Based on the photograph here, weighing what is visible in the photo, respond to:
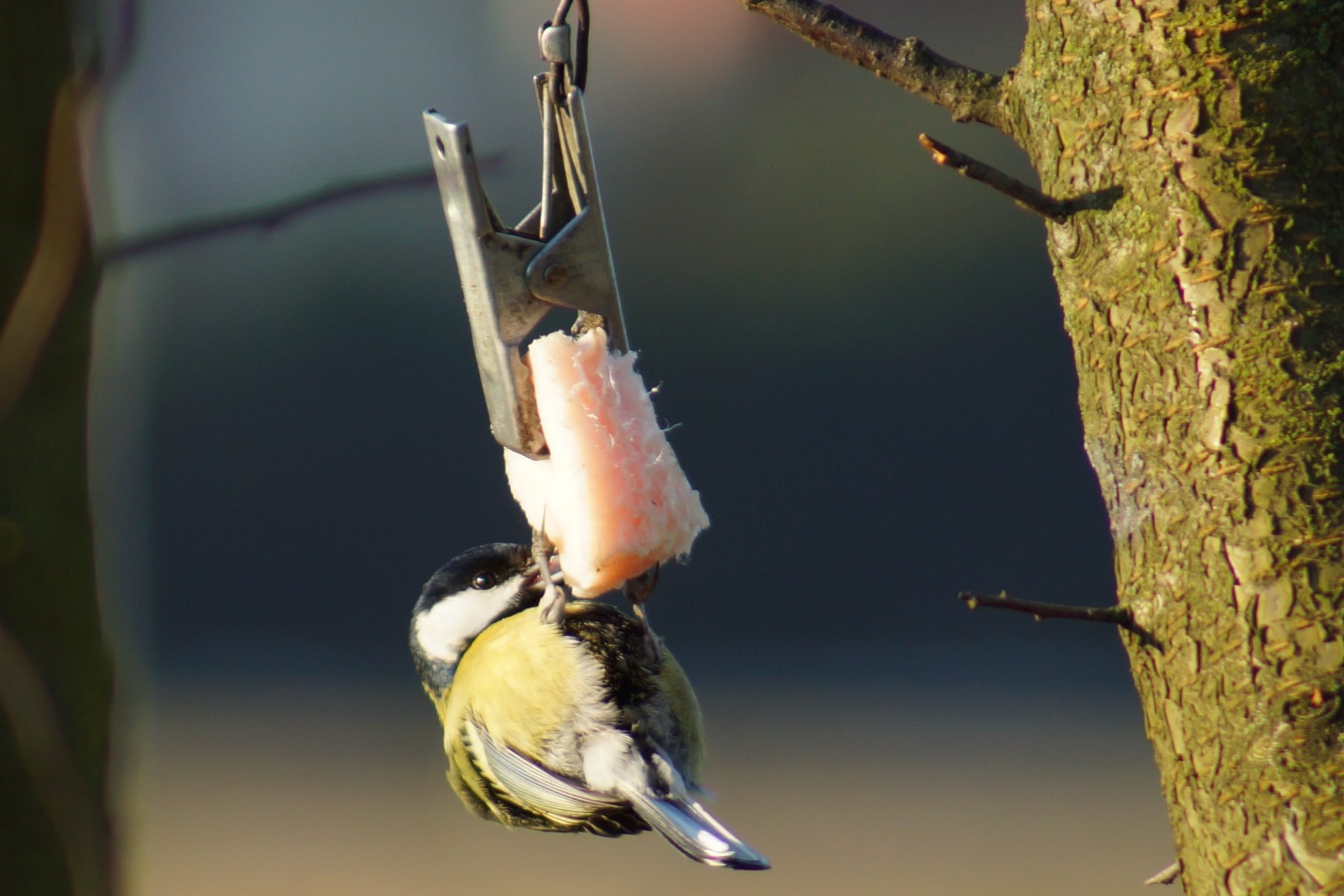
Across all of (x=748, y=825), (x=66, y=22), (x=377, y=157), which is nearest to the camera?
(x=66, y=22)

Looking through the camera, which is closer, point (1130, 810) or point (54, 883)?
point (54, 883)

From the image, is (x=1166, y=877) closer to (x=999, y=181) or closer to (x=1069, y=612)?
Result: (x=1069, y=612)

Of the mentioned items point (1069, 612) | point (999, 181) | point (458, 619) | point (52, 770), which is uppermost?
point (999, 181)

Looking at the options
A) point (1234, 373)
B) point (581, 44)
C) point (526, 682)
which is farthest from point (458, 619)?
point (1234, 373)

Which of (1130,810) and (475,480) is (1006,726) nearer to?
(1130,810)

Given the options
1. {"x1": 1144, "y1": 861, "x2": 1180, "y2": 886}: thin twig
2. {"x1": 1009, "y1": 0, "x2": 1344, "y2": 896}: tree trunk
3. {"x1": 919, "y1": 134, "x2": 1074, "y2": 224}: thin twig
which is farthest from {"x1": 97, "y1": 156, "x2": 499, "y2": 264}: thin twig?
{"x1": 1144, "y1": 861, "x2": 1180, "y2": 886}: thin twig

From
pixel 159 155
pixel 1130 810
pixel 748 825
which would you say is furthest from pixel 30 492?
pixel 159 155

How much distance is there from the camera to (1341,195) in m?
0.74

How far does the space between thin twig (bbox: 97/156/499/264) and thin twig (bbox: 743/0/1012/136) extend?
0.99 ft

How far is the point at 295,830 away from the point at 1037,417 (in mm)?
2241

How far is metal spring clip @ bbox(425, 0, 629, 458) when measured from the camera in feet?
2.58

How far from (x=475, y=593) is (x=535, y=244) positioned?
40 centimetres

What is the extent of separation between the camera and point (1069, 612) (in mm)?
789

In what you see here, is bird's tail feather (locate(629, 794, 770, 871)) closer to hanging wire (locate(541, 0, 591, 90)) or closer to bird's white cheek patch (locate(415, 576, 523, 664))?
bird's white cheek patch (locate(415, 576, 523, 664))
